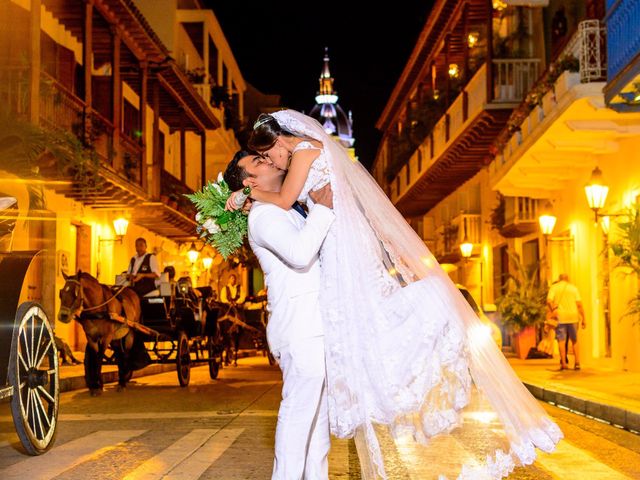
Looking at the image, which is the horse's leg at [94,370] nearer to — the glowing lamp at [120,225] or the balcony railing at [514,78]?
the glowing lamp at [120,225]

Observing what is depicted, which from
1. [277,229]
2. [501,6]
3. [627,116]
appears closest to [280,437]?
[277,229]

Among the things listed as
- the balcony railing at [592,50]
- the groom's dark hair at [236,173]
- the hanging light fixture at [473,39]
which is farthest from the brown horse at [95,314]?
the hanging light fixture at [473,39]

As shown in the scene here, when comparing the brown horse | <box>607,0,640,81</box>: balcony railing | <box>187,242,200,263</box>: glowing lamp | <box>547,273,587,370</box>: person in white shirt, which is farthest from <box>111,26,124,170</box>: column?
<box>607,0,640,81</box>: balcony railing

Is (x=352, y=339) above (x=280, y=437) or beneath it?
above

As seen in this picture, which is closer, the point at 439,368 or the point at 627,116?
the point at 439,368

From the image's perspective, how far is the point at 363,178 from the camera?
4.60 metres

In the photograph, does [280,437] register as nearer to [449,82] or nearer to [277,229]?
[277,229]

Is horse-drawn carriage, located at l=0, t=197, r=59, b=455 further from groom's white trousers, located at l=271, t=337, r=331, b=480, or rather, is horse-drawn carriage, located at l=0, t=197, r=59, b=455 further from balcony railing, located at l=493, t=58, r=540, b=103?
balcony railing, located at l=493, t=58, r=540, b=103

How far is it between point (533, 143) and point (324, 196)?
15.6m

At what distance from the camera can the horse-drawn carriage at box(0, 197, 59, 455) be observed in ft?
21.5

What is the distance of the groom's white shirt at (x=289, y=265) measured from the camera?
4.18 metres

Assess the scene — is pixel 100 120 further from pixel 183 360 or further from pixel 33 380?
pixel 33 380

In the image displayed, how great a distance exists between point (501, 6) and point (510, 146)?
6.90 m

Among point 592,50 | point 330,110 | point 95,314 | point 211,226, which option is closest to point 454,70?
point 592,50
